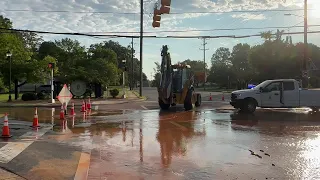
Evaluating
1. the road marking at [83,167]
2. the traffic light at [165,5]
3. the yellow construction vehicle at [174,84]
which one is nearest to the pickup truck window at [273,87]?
the yellow construction vehicle at [174,84]

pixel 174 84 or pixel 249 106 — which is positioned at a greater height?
pixel 174 84

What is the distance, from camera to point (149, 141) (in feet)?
35.4

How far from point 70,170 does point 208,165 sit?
2854mm

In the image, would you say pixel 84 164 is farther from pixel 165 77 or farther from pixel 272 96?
pixel 272 96

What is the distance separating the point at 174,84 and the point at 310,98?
7.78 meters

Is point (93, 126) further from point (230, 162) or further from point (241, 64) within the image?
point (241, 64)

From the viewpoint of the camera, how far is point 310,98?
773 inches

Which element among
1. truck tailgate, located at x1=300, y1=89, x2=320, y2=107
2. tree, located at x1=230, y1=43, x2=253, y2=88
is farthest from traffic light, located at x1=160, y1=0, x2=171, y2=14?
tree, located at x1=230, y1=43, x2=253, y2=88

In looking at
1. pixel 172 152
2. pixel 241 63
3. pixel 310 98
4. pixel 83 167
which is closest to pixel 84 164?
pixel 83 167

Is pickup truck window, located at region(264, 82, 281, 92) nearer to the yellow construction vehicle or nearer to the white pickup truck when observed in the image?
the white pickup truck

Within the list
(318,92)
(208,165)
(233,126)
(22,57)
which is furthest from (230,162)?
(22,57)

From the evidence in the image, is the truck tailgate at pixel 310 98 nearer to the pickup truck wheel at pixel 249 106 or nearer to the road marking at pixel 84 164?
the pickup truck wheel at pixel 249 106

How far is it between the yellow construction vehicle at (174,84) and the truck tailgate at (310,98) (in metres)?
6.31

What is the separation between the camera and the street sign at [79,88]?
34.6 meters
